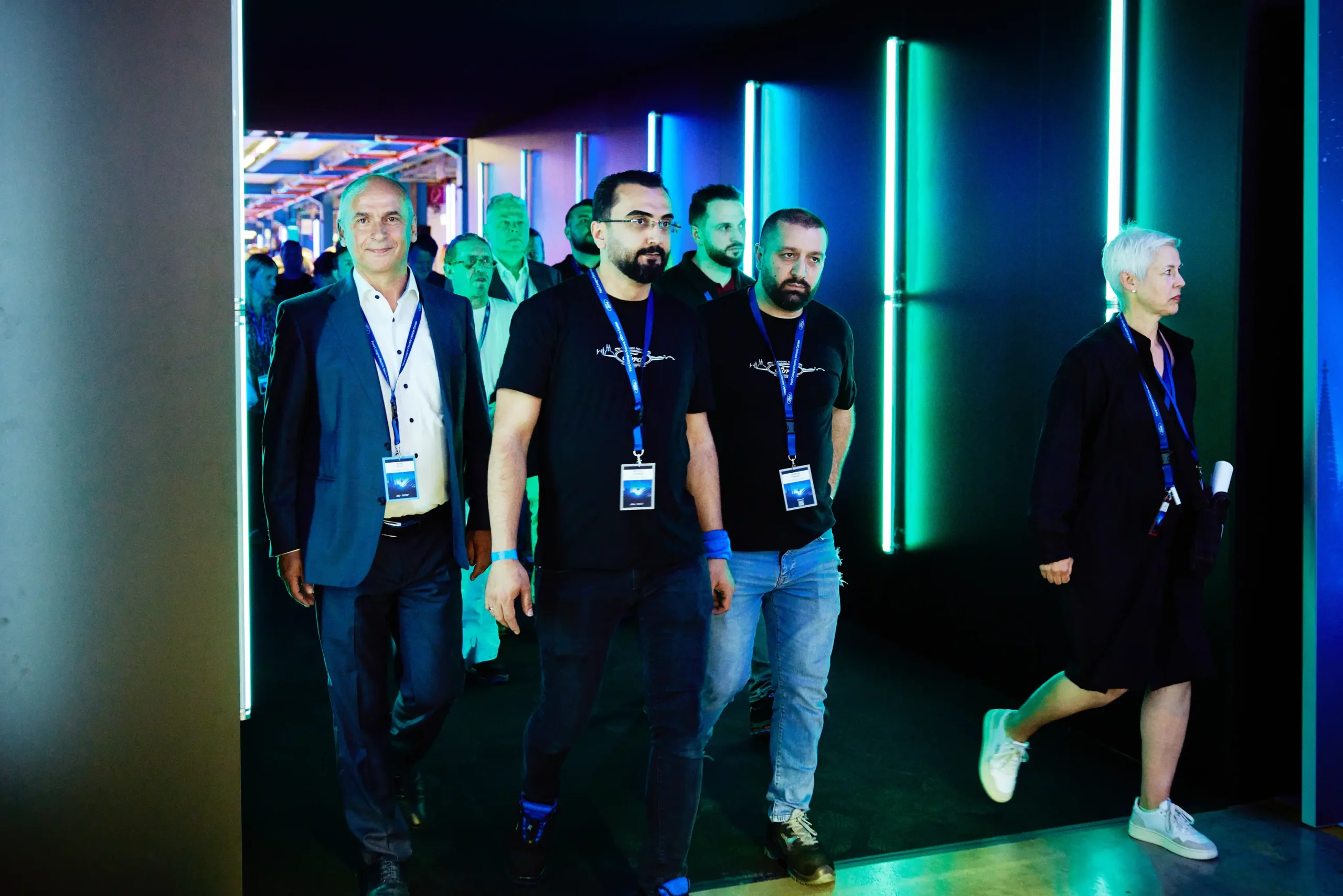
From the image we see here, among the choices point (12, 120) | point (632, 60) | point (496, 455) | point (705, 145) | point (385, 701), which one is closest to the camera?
point (12, 120)

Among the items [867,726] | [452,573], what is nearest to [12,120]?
[452,573]

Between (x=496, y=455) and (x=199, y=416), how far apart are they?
70 cm

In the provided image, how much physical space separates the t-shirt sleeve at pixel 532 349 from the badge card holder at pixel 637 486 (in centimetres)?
26

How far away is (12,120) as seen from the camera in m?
2.00

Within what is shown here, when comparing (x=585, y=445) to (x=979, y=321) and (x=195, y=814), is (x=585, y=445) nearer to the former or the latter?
(x=195, y=814)

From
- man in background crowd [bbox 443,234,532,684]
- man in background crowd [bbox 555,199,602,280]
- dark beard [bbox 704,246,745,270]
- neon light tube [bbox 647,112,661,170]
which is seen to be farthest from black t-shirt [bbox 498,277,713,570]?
neon light tube [bbox 647,112,661,170]

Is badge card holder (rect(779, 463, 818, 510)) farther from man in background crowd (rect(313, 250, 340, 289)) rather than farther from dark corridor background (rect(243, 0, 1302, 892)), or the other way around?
man in background crowd (rect(313, 250, 340, 289))

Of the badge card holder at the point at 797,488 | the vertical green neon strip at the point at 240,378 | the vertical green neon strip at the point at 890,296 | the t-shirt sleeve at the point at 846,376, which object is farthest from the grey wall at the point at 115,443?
the vertical green neon strip at the point at 890,296

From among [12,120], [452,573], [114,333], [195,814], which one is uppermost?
[12,120]

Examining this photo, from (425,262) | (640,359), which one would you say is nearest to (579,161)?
(425,262)

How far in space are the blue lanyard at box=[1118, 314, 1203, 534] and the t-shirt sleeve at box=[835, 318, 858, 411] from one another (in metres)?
0.70

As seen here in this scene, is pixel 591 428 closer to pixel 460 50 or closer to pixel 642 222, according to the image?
pixel 642 222

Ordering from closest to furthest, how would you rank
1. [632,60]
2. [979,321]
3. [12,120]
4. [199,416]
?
[12,120]
[199,416]
[979,321]
[632,60]

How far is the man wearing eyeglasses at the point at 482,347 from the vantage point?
15.0 feet
